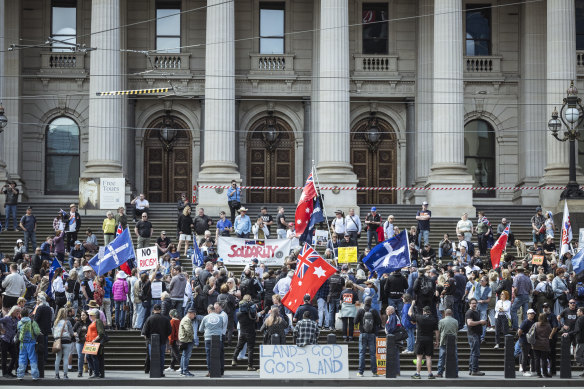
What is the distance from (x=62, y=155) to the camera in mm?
53906

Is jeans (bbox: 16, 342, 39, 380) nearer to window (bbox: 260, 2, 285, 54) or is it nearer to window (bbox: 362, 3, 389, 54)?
window (bbox: 260, 2, 285, 54)

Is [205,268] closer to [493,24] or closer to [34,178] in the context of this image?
[34,178]

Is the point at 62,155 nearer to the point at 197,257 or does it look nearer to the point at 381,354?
the point at 197,257

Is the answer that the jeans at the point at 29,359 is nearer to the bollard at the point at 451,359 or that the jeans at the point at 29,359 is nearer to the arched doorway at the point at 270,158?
the bollard at the point at 451,359

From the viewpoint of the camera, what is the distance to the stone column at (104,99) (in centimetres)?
4850

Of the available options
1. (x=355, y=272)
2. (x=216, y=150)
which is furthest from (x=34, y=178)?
(x=355, y=272)

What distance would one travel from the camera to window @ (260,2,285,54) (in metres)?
54.4

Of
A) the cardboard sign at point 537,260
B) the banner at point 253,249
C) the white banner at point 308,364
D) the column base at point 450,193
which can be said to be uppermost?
the column base at point 450,193

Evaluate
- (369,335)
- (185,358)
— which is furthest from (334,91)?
(185,358)

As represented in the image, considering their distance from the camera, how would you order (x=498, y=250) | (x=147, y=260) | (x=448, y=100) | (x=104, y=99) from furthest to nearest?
(x=448, y=100) → (x=104, y=99) → (x=498, y=250) → (x=147, y=260)

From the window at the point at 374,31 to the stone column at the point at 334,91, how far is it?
5417mm

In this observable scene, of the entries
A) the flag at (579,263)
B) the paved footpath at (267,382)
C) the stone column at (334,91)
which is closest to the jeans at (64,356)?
the paved footpath at (267,382)

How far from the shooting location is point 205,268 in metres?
35.1

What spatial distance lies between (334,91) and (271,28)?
6797mm
